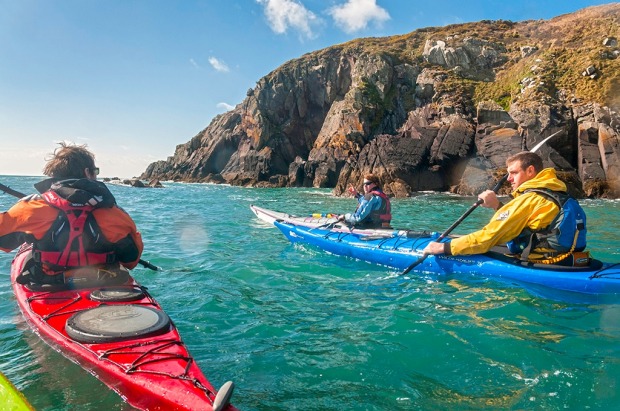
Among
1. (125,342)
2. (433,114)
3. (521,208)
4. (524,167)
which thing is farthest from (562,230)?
(433,114)

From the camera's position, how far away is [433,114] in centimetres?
3875

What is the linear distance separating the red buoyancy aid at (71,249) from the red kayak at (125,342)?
255mm

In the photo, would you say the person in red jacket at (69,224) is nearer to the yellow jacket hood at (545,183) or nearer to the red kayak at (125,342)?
the red kayak at (125,342)

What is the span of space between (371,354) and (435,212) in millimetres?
14959

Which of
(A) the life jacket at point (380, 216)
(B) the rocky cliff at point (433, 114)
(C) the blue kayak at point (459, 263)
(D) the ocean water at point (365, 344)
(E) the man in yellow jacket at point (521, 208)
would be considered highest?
(B) the rocky cliff at point (433, 114)

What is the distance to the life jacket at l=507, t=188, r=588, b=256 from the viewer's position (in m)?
5.01

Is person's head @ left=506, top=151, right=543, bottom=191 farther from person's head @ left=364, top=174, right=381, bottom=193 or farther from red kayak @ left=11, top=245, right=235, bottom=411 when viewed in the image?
red kayak @ left=11, top=245, right=235, bottom=411

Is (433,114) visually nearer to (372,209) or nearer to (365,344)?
(372,209)

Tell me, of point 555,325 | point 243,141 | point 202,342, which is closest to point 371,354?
point 202,342

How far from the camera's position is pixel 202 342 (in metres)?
4.08

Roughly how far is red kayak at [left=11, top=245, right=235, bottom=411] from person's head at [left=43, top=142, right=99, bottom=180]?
3.79 ft

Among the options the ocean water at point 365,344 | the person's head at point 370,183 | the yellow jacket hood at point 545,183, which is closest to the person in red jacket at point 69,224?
the ocean water at point 365,344

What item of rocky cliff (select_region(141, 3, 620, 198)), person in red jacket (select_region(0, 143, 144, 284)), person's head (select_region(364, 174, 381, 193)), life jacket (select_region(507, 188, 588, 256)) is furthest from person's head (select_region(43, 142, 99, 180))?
rocky cliff (select_region(141, 3, 620, 198))

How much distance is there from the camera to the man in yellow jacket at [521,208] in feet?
16.8
